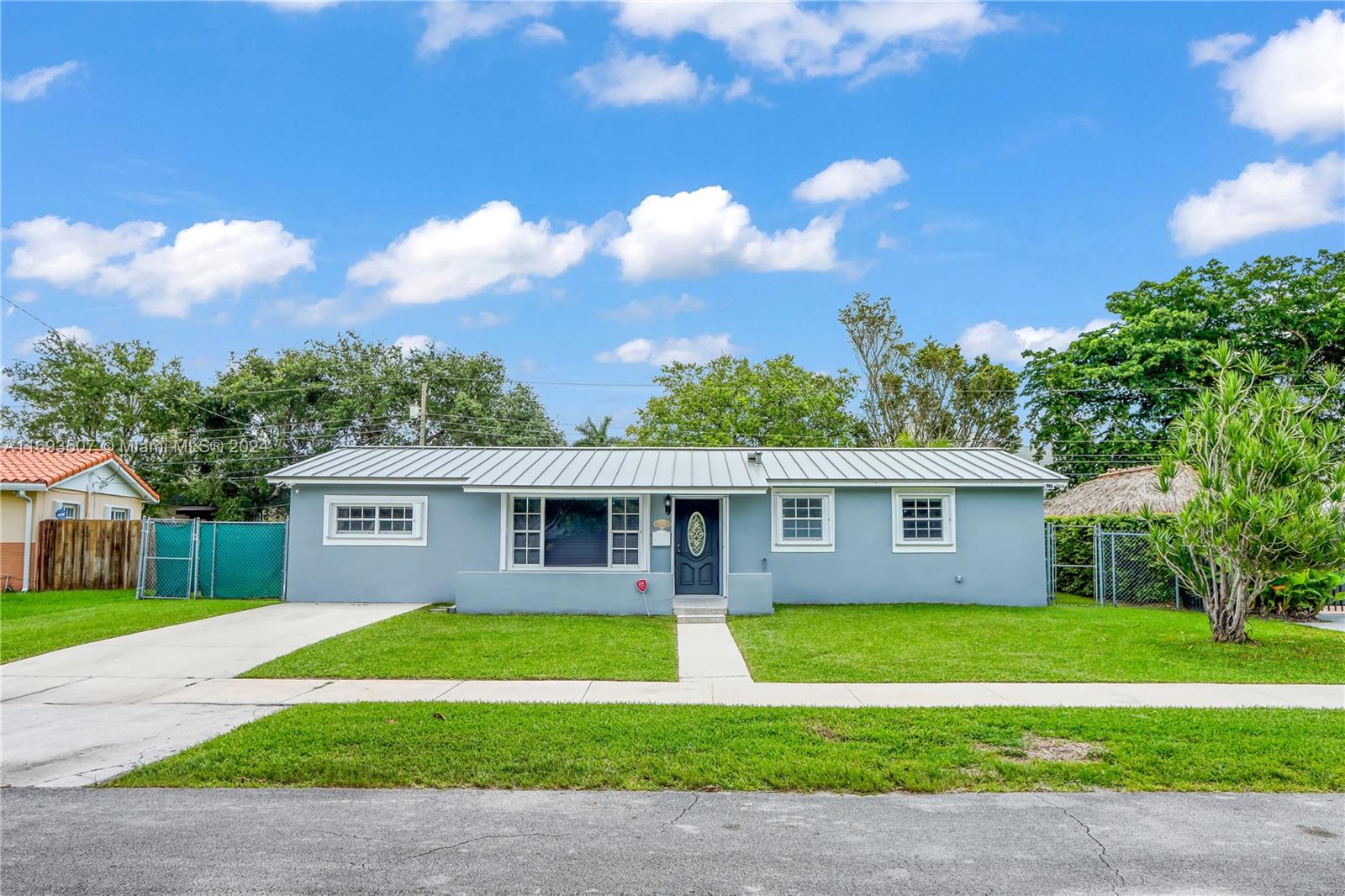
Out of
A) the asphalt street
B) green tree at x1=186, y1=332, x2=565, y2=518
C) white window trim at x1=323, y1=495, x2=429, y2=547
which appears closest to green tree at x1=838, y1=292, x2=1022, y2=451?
green tree at x1=186, y1=332, x2=565, y2=518

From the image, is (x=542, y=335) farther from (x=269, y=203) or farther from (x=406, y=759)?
(x=406, y=759)

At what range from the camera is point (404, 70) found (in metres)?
17.5

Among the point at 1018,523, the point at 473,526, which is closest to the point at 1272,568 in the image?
the point at 1018,523

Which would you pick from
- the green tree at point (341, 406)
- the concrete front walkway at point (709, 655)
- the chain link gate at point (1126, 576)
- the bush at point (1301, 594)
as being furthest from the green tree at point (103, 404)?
the bush at point (1301, 594)

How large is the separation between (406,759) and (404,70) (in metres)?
16.1

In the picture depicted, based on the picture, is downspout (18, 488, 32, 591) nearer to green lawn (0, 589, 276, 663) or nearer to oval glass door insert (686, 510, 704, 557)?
green lawn (0, 589, 276, 663)

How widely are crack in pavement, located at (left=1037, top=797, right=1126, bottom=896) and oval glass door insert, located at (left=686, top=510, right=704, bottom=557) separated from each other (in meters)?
10.9

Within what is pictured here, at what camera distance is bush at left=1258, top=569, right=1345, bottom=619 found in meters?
15.2

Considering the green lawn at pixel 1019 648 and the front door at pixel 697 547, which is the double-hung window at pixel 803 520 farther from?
the green lawn at pixel 1019 648

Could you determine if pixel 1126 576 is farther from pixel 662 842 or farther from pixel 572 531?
pixel 662 842

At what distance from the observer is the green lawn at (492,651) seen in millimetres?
9375

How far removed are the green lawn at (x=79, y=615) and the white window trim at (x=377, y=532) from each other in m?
1.90

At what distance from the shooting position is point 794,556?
54.1 ft

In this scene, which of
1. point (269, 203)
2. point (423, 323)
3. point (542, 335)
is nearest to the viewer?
point (269, 203)
